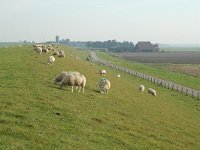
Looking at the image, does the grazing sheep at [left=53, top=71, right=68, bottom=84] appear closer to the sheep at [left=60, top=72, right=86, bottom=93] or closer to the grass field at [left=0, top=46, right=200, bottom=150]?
the sheep at [left=60, top=72, right=86, bottom=93]

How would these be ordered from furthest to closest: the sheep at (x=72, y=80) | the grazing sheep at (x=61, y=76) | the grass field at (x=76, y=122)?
the grazing sheep at (x=61, y=76) < the sheep at (x=72, y=80) < the grass field at (x=76, y=122)

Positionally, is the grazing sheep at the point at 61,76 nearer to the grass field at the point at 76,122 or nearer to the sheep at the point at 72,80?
the sheep at the point at 72,80

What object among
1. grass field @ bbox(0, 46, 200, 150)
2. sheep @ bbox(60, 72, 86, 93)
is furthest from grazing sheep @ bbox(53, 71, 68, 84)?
grass field @ bbox(0, 46, 200, 150)

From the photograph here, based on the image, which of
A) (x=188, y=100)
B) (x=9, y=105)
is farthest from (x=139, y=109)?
(x=188, y=100)

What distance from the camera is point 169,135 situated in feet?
78.0

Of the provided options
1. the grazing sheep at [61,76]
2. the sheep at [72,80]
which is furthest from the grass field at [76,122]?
the grazing sheep at [61,76]

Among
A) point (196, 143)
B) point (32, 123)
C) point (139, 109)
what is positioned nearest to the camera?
point (32, 123)

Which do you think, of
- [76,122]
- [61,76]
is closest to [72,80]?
[61,76]

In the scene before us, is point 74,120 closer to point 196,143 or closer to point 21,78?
point 196,143

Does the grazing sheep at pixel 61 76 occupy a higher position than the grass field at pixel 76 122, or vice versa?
the grazing sheep at pixel 61 76

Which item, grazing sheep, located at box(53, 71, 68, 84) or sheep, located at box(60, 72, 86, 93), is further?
grazing sheep, located at box(53, 71, 68, 84)

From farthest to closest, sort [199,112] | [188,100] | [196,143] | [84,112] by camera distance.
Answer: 1. [188,100]
2. [199,112]
3. [196,143]
4. [84,112]

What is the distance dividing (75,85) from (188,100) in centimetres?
2522

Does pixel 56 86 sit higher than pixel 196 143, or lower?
higher
